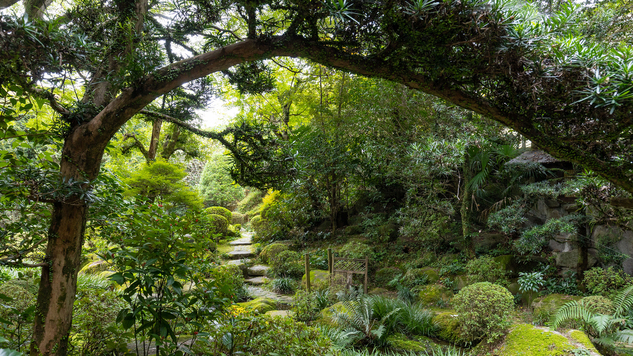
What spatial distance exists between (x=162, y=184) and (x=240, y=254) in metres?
3.93

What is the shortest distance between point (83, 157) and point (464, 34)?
2874 mm

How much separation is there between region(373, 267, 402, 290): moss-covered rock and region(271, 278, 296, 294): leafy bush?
78.7 inches

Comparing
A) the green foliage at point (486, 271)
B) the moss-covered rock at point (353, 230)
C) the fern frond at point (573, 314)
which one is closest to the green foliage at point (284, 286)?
the moss-covered rock at point (353, 230)

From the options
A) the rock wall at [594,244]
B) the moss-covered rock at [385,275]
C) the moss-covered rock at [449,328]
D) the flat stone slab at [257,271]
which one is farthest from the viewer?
the flat stone slab at [257,271]

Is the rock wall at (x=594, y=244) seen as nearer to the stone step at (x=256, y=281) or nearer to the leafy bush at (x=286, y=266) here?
the leafy bush at (x=286, y=266)

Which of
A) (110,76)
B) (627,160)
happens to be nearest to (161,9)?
(110,76)

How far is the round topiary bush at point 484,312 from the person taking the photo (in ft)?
13.0

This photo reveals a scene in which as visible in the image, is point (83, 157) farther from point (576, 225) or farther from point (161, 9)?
point (576, 225)

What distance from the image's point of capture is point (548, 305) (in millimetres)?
4848

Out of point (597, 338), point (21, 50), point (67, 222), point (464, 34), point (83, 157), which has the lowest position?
point (597, 338)

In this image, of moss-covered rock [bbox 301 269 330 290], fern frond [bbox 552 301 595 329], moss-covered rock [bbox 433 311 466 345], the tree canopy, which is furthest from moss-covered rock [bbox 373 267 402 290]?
the tree canopy

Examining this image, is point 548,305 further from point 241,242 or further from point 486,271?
point 241,242

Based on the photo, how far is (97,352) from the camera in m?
2.57

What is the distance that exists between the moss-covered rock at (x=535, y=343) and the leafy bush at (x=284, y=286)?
4789 mm
